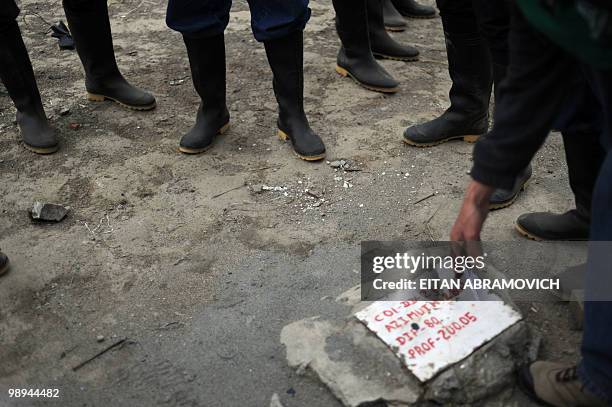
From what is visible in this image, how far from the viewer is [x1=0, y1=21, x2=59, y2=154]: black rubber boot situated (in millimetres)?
2906

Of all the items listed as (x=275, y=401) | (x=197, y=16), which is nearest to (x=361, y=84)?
(x=197, y=16)

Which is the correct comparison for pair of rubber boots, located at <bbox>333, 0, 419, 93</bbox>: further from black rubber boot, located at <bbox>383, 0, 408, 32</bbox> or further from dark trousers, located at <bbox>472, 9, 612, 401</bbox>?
dark trousers, located at <bbox>472, 9, 612, 401</bbox>

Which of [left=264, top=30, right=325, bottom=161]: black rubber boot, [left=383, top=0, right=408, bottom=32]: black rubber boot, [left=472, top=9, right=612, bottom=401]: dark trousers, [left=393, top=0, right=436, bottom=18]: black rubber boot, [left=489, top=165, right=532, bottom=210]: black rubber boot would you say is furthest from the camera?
[left=393, top=0, right=436, bottom=18]: black rubber boot

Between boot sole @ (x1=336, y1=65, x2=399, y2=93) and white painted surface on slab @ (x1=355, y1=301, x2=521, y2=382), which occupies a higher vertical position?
boot sole @ (x1=336, y1=65, x2=399, y2=93)

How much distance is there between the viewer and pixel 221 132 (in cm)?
316

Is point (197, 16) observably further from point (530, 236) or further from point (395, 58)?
point (530, 236)

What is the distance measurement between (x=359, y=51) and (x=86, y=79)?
5.17ft

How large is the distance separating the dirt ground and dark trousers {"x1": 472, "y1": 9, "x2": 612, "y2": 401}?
0.43 meters

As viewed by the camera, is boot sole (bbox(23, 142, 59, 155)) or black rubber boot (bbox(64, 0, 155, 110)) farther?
black rubber boot (bbox(64, 0, 155, 110))

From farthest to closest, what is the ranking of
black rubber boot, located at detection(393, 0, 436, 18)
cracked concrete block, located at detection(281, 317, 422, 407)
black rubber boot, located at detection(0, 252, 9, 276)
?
black rubber boot, located at detection(393, 0, 436, 18), black rubber boot, located at detection(0, 252, 9, 276), cracked concrete block, located at detection(281, 317, 422, 407)

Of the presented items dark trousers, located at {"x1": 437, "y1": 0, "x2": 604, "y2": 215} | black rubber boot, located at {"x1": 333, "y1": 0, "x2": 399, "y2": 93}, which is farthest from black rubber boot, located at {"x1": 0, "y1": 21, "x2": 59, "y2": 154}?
dark trousers, located at {"x1": 437, "y1": 0, "x2": 604, "y2": 215}

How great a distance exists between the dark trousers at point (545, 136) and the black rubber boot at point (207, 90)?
1.73m

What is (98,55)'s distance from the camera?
10.9 feet

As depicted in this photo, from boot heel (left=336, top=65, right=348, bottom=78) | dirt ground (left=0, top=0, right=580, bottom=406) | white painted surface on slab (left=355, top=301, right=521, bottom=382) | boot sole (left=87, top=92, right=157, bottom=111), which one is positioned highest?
boot heel (left=336, top=65, right=348, bottom=78)
